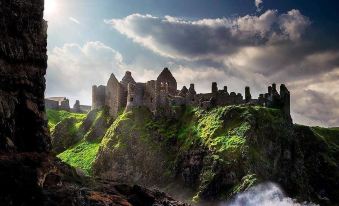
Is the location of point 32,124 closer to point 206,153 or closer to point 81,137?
point 206,153

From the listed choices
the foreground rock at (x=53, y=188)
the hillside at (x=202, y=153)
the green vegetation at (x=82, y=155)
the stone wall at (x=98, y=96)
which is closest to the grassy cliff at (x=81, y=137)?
the green vegetation at (x=82, y=155)

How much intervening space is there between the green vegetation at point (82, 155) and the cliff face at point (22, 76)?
262ft

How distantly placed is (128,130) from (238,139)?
33.0 metres

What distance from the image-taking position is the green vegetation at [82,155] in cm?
14004

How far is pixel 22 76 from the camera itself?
185ft

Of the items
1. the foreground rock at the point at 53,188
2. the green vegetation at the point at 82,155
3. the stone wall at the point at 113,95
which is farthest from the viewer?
the stone wall at the point at 113,95

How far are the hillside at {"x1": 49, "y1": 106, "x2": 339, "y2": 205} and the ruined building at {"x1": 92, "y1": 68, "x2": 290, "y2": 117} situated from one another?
2604mm

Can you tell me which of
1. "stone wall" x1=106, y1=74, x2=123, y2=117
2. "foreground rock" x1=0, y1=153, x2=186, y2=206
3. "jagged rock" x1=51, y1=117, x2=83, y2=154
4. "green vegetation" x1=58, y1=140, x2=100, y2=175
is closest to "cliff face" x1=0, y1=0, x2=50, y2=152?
"foreground rock" x1=0, y1=153, x2=186, y2=206

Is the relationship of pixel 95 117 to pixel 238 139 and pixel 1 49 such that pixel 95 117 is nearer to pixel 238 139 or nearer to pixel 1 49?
pixel 238 139

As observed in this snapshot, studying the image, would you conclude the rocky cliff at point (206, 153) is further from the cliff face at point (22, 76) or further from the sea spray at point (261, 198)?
the cliff face at point (22, 76)

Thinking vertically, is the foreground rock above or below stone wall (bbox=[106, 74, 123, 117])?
below

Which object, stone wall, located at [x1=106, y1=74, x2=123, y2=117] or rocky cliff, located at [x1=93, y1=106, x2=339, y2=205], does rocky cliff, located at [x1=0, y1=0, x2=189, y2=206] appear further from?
stone wall, located at [x1=106, y1=74, x2=123, y2=117]

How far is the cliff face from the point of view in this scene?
175ft

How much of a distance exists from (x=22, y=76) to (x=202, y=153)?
230 ft
